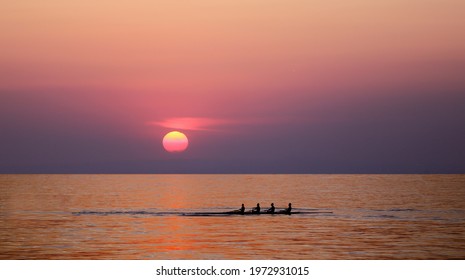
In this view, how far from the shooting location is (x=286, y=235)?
7869 cm

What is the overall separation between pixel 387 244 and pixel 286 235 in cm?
1135

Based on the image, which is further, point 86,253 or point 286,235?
point 286,235

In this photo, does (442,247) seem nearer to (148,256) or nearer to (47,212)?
(148,256)

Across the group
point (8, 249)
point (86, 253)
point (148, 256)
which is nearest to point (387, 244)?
point (148, 256)

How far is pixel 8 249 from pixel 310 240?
29.7 metres

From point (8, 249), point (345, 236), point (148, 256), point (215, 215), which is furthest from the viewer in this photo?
point (215, 215)

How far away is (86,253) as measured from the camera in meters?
64.7
